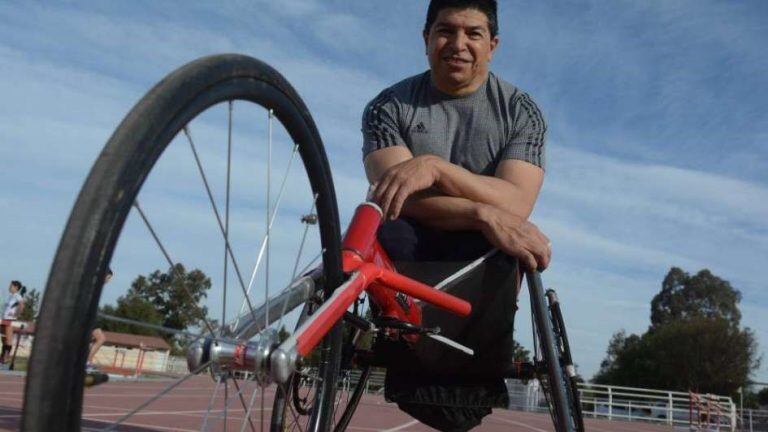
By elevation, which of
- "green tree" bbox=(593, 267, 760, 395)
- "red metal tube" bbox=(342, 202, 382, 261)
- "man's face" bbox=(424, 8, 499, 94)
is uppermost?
"green tree" bbox=(593, 267, 760, 395)

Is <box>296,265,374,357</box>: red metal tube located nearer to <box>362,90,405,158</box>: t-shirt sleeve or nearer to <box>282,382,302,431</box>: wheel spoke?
<box>282,382,302,431</box>: wheel spoke

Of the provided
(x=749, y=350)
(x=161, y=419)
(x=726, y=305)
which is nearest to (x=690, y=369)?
(x=749, y=350)

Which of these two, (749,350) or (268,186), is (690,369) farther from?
(268,186)

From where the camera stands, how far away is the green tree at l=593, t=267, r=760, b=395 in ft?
181

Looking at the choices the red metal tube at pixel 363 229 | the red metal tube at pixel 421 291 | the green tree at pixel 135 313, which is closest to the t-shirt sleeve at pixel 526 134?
the red metal tube at pixel 421 291

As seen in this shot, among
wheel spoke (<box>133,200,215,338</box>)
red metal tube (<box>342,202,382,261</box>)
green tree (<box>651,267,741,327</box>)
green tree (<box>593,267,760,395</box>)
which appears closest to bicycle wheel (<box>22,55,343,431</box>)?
wheel spoke (<box>133,200,215,338</box>)

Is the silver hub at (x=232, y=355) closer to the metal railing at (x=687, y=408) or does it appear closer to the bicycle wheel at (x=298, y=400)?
the bicycle wheel at (x=298, y=400)

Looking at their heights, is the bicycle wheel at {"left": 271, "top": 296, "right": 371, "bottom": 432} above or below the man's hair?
below

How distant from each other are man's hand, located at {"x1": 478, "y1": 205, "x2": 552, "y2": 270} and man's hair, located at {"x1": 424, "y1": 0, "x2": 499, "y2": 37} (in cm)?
68

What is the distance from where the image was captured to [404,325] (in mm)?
2244

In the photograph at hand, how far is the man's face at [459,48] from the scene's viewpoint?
2.69m

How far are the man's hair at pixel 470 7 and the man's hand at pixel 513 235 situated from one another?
2.24 feet

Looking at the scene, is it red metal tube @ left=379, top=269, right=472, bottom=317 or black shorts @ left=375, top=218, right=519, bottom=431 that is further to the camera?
black shorts @ left=375, top=218, right=519, bottom=431

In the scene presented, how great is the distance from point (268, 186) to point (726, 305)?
228 feet
